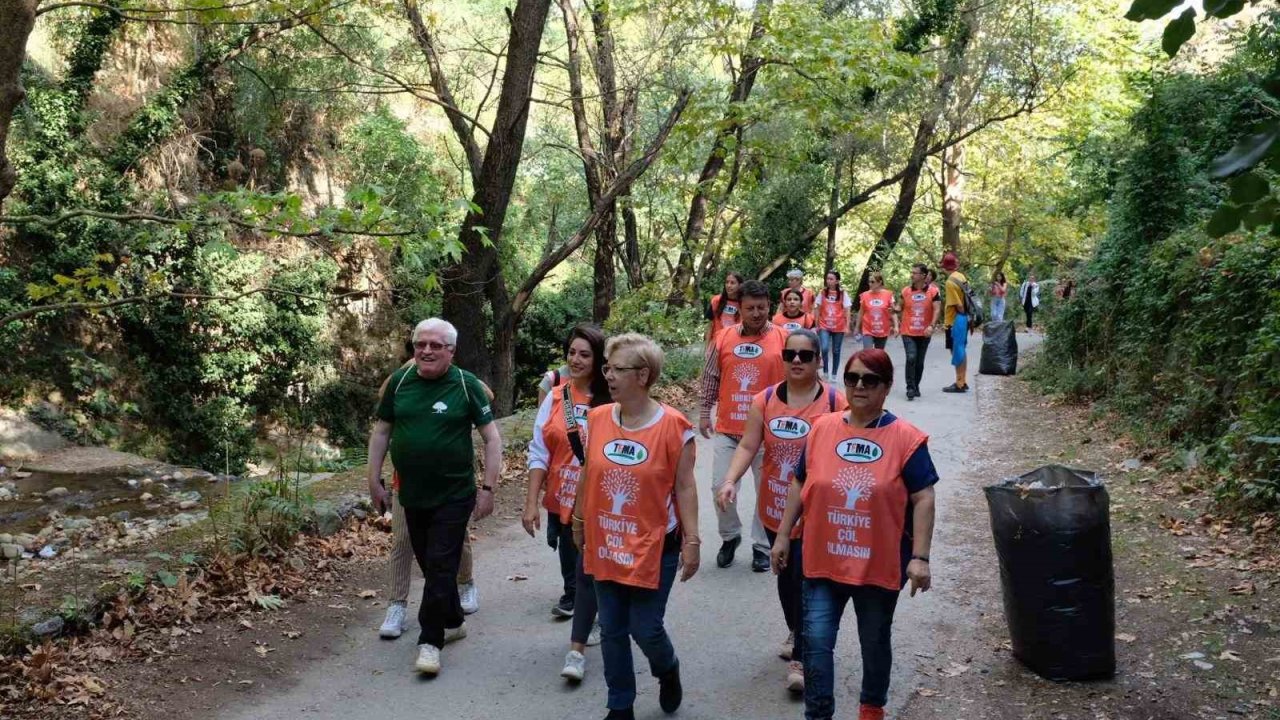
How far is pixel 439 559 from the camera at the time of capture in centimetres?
570

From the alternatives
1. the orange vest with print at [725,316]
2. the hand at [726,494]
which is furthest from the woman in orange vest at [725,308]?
the hand at [726,494]

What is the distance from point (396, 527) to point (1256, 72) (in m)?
12.7

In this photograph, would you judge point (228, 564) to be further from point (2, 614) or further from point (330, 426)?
point (330, 426)

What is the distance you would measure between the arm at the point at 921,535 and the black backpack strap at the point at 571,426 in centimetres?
190

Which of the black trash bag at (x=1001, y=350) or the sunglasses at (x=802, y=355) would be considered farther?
the black trash bag at (x=1001, y=350)

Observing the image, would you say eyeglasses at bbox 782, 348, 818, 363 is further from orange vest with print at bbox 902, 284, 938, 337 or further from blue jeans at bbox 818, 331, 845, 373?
blue jeans at bbox 818, 331, 845, 373

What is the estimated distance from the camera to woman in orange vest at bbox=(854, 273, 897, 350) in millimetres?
14531

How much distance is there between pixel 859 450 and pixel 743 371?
117 inches

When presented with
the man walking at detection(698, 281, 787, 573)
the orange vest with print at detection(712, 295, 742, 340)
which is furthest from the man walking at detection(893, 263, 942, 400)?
the man walking at detection(698, 281, 787, 573)

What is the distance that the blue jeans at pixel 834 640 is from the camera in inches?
174

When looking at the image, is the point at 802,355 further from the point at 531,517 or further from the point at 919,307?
the point at 919,307

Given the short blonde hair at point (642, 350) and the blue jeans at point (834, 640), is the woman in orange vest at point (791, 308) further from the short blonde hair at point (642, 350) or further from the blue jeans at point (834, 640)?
the blue jeans at point (834, 640)

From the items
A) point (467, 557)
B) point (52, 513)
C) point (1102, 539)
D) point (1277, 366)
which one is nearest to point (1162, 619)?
point (1102, 539)

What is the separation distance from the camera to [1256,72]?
13.4 m
